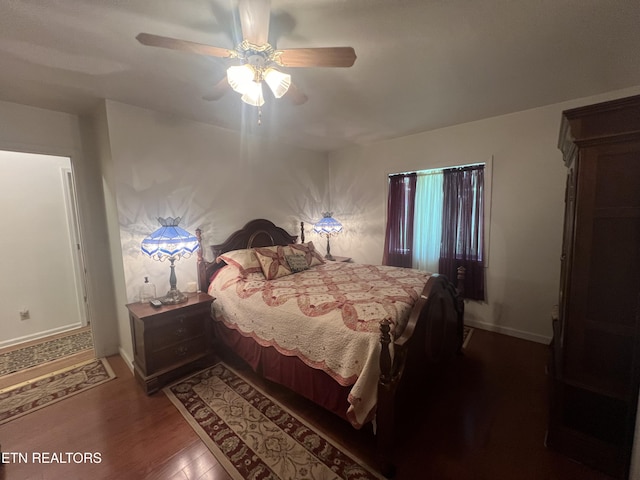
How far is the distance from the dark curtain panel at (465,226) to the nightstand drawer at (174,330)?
2981 millimetres

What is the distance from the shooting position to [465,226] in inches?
129

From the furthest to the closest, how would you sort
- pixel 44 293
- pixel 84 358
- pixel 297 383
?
1. pixel 44 293
2. pixel 84 358
3. pixel 297 383

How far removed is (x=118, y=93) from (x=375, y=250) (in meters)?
3.55

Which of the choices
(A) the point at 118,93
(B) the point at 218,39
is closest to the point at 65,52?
(A) the point at 118,93

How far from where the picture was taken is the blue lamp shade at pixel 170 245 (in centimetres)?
234

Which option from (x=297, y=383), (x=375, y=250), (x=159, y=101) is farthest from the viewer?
(x=375, y=250)

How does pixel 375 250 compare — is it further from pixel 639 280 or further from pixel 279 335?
pixel 639 280

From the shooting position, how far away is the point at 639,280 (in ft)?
4.33

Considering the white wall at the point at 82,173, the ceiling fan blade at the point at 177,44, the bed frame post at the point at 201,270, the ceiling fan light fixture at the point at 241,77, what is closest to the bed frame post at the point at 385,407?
the ceiling fan light fixture at the point at 241,77

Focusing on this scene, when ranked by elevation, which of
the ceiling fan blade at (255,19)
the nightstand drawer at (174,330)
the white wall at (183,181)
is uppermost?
the ceiling fan blade at (255,19)

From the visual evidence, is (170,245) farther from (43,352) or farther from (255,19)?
(43,352)

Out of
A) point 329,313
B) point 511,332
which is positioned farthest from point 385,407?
point 511,332

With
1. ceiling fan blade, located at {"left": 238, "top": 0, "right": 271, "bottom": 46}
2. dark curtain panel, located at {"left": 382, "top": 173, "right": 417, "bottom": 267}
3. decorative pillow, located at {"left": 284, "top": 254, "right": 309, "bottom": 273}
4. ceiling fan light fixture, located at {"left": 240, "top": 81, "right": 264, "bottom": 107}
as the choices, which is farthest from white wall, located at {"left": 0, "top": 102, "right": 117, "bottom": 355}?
dark curtain panel, located at {"left": 382, "top": 173, "right": 417, "bottom": 267}

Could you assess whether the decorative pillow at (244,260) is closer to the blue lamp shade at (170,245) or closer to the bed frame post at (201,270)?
the bed frame post at (201,270)
